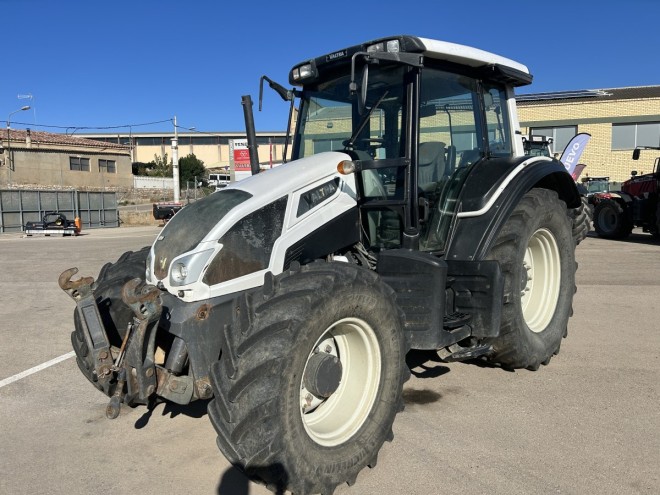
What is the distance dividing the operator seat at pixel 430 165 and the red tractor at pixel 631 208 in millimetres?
12129

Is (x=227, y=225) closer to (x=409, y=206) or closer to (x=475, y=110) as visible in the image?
(x=409, y=206)

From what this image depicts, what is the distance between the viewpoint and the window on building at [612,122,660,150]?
2942 centimetres

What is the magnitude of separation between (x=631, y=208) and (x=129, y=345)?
15.3 meters

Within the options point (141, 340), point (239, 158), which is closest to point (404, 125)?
point (141, 340)

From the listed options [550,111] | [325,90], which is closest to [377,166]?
[325,90]

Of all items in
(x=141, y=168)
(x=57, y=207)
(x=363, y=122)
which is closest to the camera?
(x=363, y=122)

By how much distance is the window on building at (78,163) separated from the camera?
43.5 meters

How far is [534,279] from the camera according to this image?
483 cm

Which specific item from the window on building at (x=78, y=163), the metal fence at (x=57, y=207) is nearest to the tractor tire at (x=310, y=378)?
the metal fence at (x=57, y=207)

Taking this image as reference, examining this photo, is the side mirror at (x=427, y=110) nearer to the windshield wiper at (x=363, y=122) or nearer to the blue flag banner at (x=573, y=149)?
the windshield wiper at (x=363, y=122)

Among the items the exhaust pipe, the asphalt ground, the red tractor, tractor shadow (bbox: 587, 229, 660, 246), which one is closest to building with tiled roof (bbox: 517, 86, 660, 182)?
tractor shadow (bbox: 587, 229, 660, 246)

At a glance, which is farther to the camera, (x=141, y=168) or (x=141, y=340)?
(x=141, y=168)

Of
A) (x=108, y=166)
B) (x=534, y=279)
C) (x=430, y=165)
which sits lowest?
(x=534, y=279)

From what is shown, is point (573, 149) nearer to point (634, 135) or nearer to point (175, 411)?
point (175, 411)
